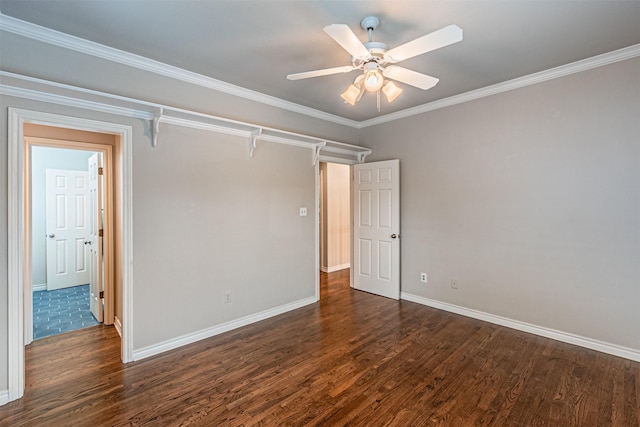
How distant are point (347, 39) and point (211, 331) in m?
3.06

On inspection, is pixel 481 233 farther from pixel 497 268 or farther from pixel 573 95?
pixel 573 95

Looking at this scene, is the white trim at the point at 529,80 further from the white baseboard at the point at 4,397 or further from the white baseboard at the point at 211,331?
the white baseboard at the point at 4,397

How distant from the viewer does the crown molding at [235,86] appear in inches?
88.7

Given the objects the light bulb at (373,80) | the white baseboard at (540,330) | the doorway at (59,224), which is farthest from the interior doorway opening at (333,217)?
the doorway at (59,224)

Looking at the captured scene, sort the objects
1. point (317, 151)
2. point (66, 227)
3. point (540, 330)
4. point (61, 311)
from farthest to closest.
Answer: point (66, 227), point (317, 151), point (61, 311), point (540, 330)

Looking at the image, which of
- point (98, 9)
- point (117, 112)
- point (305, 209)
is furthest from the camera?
point (305, 209)

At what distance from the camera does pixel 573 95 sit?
2.95 metres

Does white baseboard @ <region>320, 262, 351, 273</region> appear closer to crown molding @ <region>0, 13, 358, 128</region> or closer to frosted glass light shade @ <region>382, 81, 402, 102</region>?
crown molding @ <region>0, 13, 358, 128</region>

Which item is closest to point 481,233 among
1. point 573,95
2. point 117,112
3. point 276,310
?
point 573,95

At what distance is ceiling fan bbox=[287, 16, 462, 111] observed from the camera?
1.73 m

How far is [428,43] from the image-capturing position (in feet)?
5.89

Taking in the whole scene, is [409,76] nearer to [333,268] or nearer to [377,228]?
[377,228]

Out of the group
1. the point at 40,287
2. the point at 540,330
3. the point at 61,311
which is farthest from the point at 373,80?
the point at 40,287

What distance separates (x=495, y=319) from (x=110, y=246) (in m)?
4.56
